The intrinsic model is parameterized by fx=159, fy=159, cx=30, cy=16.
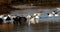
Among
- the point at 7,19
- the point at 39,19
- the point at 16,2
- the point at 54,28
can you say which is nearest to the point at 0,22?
the point at 7,19

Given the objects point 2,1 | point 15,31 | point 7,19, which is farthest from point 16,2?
point 15,31

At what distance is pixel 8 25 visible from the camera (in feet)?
4.04

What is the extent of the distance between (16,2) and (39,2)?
11.5 inches

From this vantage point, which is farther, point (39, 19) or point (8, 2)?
point (8, 2)

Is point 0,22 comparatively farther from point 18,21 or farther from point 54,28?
point 54,28

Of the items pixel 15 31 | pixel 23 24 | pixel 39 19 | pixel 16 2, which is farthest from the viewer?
pixel 16 2

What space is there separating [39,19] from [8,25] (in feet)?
0.89

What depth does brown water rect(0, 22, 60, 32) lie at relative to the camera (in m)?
1.12

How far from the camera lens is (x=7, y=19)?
1296 millimetres

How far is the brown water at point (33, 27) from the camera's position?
3.67ft

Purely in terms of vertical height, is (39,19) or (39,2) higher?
(39,2)

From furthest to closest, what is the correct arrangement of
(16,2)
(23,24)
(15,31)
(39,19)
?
(16,2) < (39,19) < (23,24) < (15,31)

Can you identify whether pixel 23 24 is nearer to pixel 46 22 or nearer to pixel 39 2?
pixel 46 22

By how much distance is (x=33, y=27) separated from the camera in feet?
3.89
